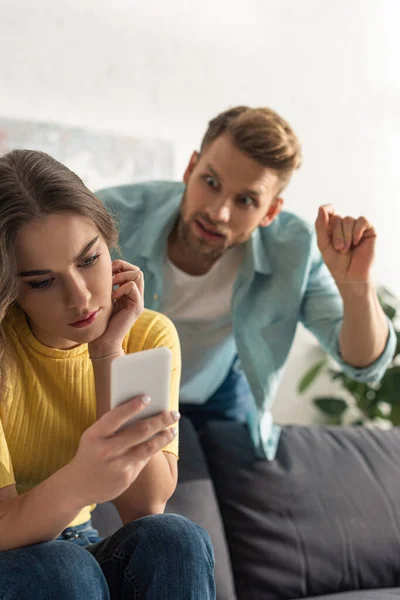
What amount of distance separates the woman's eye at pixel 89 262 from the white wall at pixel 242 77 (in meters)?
1.56

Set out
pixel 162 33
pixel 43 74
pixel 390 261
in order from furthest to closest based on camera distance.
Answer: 1. pixel 390 261
2. pixel 162 33
3. pixel 43 74

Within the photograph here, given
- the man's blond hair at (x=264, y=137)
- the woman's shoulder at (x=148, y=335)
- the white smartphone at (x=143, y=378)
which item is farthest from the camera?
the man's blond hair at (x=264, y=137)

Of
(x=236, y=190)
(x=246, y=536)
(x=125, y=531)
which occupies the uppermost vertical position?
(x=236, y=190)

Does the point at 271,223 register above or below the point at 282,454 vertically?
above

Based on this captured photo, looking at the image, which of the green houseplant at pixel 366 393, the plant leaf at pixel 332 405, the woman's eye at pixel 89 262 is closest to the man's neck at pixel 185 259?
the woman's eye at pixel 89 262

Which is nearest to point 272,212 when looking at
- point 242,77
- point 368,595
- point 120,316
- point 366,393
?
point 120,316

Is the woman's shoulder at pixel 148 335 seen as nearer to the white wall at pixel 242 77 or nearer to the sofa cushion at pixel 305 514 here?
the sofa cushion at pixel 305 514

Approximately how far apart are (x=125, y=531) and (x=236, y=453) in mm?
910

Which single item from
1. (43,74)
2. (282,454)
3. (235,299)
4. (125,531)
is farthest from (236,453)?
(43,74)

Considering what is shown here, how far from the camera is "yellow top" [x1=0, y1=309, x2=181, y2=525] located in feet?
4.11

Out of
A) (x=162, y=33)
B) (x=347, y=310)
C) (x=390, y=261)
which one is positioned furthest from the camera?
(x=390, y=261)

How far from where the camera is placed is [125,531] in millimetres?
1125

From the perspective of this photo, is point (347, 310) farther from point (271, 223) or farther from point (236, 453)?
point (236, 453)

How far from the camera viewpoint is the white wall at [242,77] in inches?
102
